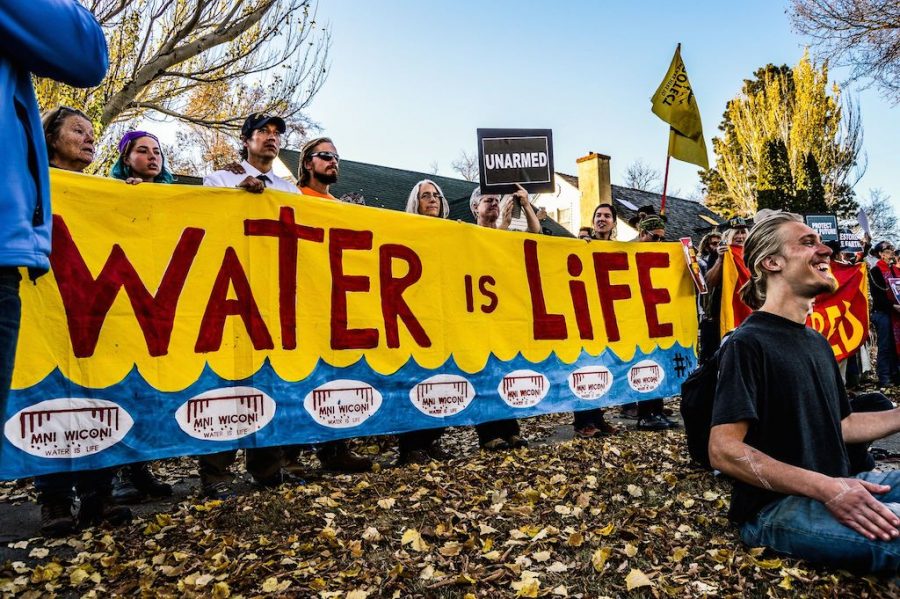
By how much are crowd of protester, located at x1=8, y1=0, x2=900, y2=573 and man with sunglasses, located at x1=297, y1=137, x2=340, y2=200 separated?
1cm

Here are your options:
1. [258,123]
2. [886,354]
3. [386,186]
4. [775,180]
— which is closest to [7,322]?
[258,123]

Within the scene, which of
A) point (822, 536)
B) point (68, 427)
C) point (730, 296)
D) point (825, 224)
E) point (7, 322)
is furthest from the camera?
point (825, 224)

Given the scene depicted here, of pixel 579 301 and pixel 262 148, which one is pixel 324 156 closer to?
pixel 262 148

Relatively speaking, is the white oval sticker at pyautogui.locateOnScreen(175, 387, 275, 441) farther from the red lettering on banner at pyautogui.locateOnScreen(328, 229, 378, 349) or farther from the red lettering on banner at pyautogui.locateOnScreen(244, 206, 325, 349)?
the red lettering on banner at pyautogui.locateOnScreen(328, 229, 378, 349)

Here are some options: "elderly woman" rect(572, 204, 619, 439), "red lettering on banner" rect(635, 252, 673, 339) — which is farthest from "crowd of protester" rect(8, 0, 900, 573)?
"red lettering on banner" rect(635, 252, 673, 339)

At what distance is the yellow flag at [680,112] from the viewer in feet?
23.5

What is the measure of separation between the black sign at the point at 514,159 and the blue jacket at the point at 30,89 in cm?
401

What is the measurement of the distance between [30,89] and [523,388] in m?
4.17

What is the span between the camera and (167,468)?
16.9 ft

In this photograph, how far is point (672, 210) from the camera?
115 ft

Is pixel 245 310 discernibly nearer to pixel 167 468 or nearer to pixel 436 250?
pixel 436 250

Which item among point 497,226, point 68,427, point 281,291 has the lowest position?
point 68,427

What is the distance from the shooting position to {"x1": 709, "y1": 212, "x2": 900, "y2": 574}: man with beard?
2240 millimetres

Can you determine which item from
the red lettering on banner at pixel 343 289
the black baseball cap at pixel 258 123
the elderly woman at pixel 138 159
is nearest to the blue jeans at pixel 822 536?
the red lettering on banner at pixel 343 289
